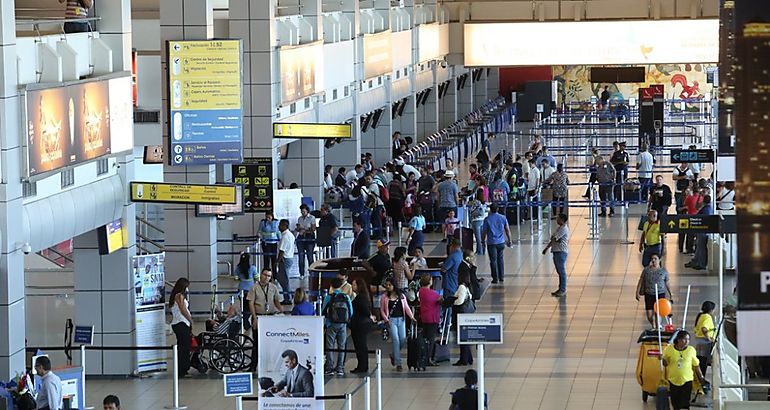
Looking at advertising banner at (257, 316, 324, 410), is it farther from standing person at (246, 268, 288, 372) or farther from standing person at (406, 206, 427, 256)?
standing person at (406, 206, 427, 256)

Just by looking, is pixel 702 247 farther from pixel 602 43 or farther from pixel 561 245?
pixel 602 43

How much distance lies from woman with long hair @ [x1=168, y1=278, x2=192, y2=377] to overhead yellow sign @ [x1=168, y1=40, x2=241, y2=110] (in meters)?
4.26

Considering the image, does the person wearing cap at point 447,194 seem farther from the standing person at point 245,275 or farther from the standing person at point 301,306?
the standing person at point 301,306

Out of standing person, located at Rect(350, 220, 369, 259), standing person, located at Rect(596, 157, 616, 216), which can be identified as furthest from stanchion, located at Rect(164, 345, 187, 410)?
standing person, located at Rect(596, 157, 616, 216)

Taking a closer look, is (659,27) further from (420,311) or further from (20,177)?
(20,177)

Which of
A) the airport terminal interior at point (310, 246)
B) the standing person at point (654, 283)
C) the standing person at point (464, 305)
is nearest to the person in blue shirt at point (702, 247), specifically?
the airport terminal interior at point (310, 246)

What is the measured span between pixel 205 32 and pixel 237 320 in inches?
212

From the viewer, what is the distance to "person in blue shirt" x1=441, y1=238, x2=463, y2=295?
22.0 m

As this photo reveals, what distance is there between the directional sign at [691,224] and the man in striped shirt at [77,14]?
23.8ft

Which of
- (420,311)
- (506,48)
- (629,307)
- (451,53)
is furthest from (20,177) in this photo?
(451,53)

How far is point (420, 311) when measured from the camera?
20.0 meters

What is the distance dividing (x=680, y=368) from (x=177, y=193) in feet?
23.6

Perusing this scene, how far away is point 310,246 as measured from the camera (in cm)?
2695

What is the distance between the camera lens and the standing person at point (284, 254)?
82.4 ft
